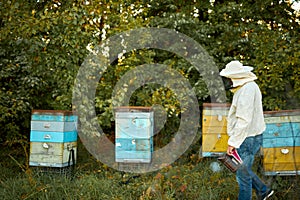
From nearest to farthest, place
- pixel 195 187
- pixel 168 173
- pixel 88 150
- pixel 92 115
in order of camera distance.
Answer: pixel 195 187
pixel 168 173
pixel 92 115
pixel 88 150

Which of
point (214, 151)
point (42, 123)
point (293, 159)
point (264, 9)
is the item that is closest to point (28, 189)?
point (42, 123)

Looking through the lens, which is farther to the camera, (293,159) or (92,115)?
(92,115)

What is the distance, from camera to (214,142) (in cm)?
451

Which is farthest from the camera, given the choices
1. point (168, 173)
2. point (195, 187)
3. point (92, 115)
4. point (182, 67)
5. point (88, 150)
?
point (182, 67)

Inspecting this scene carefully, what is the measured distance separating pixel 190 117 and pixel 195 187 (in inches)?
86.9

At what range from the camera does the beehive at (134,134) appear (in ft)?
14.5

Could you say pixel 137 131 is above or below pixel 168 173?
above

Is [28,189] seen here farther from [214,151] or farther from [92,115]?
[214,151]

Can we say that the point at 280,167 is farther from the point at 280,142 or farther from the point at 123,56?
the point at 123,56

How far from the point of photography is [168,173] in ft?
14.3

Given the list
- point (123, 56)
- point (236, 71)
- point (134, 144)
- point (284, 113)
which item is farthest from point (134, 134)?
point (284, 113)

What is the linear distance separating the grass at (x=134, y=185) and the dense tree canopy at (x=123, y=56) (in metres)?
0.94

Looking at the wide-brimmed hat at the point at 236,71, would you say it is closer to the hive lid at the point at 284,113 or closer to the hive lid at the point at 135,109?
the hive lid at the point at 284,113

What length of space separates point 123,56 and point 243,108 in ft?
7.81
